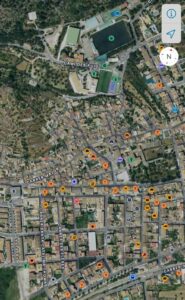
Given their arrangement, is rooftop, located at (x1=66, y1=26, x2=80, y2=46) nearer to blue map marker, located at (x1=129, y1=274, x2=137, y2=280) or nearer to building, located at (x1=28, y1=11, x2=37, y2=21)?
building, located at (x1=28, y1=11, x2=37, y2=21)

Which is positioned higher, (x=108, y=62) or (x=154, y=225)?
(x=108, y=62)

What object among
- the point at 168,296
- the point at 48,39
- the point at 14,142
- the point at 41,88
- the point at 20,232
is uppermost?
the point at 48,39

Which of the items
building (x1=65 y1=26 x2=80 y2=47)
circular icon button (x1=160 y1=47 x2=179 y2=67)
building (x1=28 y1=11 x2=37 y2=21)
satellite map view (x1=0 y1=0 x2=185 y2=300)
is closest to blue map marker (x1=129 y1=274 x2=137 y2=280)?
satellite map view (x1=0 y1=0 x2=185 y2=300)

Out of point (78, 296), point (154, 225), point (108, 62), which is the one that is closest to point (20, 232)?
point (78, 296)

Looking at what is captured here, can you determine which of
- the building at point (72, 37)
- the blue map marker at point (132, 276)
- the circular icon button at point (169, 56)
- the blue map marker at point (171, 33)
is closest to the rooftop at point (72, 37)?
the building at point (72, 37)

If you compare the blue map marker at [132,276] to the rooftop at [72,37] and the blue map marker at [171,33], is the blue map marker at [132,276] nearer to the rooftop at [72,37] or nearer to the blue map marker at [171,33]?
the rooftop at [72,37]

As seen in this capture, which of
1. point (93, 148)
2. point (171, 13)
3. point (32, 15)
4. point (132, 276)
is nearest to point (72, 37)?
point (32, 15)

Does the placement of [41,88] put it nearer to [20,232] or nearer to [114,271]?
[20,232]

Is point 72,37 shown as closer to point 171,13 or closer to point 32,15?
point 32,15
